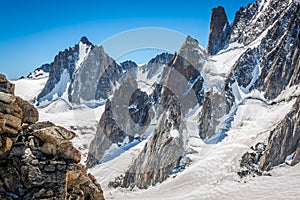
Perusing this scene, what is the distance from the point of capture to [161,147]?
301 ft

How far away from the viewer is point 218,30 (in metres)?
183

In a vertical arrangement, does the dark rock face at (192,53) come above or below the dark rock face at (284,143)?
above

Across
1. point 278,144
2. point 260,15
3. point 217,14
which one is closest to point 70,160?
point 278,144

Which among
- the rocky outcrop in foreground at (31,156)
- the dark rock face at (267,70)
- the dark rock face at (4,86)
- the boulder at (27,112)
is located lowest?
the rocky outcrop in foreground at (31,156)

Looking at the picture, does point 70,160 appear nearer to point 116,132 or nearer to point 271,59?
point 271,59

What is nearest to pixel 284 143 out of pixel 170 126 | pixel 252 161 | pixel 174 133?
pixel 252 161

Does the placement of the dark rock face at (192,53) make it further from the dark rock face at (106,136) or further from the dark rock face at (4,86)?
the dark rock face at (4,86)

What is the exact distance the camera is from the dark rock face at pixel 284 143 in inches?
2381

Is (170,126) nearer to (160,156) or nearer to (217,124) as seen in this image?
(160,156)

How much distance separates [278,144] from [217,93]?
150 ft

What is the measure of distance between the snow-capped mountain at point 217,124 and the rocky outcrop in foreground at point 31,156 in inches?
1462

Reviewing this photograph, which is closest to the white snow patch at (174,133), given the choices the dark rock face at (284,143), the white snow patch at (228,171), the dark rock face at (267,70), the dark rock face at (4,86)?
the white snow patch at (228,171)

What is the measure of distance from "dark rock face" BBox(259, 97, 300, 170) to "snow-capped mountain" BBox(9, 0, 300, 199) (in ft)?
0.62

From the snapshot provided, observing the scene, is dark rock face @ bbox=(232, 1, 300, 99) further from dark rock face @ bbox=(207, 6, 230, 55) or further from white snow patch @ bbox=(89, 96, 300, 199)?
dark rock face @ bbox=(207, 6, 230, 55)
